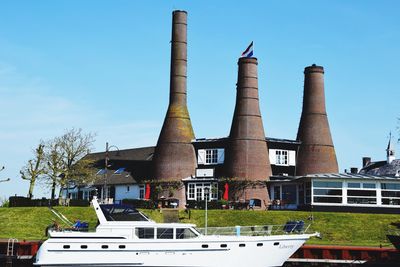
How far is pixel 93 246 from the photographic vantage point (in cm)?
3616

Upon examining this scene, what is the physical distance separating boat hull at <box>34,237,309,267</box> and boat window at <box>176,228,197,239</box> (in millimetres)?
438

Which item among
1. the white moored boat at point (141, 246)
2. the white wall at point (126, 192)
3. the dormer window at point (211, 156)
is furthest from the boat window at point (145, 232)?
the white wall at point (126, 192)

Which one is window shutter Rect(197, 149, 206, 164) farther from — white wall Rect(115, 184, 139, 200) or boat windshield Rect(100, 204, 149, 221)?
boat windshield Rect(100, 204, 149, 221)

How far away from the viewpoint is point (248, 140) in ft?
239

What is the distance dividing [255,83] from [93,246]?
1660 inches

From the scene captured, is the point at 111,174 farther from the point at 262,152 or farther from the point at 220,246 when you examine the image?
the point at 220,246

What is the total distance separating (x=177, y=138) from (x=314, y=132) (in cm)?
1575

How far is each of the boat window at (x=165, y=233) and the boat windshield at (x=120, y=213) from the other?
118 cm

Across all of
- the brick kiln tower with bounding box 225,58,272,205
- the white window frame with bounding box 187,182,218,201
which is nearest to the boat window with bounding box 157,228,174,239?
the brick kiln tower with bounding box 225,58,272,205

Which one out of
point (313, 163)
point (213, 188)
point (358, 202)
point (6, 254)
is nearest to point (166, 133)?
point (213, 188)

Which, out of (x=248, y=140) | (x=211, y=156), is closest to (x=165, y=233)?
(x=248, y=140)

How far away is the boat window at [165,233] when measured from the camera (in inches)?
1441

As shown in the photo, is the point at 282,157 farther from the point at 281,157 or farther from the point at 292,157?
the point at 292,157

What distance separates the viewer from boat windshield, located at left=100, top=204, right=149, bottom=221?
36938 mm
